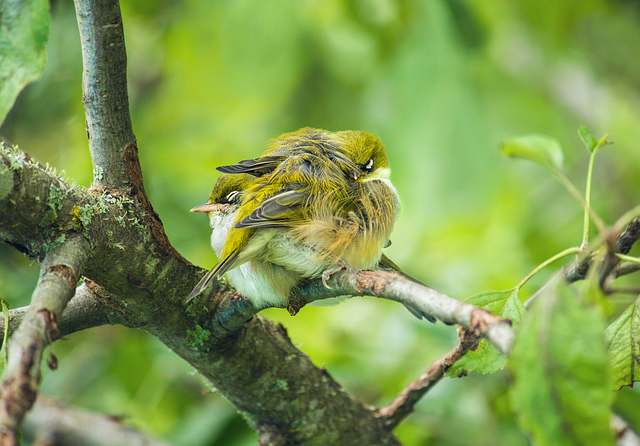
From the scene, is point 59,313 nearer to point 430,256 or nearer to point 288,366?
point 288,366

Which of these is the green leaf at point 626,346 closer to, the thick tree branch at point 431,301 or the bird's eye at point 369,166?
the thick tree branch at point 431,301

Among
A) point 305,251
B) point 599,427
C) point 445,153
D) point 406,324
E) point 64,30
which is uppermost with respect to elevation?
point 64,30

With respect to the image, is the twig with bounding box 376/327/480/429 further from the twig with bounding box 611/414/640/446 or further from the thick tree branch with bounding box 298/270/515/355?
the twig with bounding box 611/414/640/446

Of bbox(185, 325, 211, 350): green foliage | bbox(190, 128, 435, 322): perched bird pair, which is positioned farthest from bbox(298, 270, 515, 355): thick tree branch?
bbox(185, 325, 211, 350): green foliage

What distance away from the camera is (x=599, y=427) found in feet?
2.41

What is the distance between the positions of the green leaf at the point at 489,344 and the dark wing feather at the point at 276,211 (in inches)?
22.5

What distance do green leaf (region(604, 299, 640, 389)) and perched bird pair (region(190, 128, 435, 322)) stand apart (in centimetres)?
65

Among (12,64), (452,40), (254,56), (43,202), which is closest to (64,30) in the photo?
(254,56)

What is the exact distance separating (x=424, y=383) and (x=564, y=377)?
1103 mm

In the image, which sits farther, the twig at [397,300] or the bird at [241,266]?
the bird at [241,266]

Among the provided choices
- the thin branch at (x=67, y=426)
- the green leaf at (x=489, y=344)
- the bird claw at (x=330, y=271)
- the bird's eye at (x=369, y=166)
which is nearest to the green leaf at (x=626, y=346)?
the green leaf at (x=489, y=344)

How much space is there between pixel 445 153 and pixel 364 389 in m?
1.40

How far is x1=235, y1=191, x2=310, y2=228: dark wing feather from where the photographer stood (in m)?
1.50

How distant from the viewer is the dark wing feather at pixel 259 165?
1.72 metres
